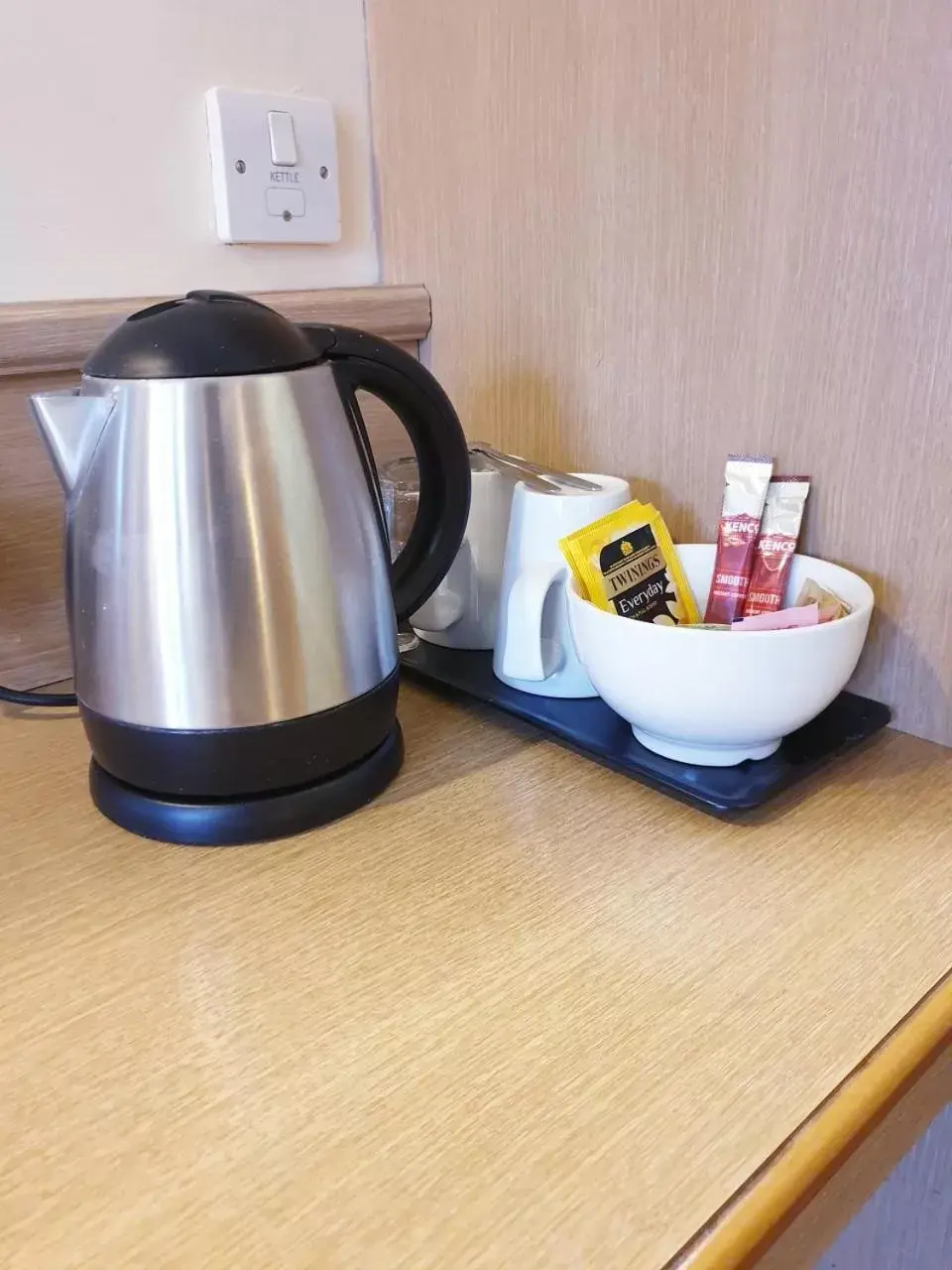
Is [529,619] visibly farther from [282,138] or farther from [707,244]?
[282,138]

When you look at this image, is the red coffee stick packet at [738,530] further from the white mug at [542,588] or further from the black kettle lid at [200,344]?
the black kettle lid at [200,344]

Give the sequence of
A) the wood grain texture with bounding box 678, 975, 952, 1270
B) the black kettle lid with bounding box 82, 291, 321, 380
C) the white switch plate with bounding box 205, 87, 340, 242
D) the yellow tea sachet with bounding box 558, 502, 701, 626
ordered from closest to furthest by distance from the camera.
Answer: the wood grain texture with bounding box 678, 975, 952, 1270 < the black kettle lid with bounding box 82, 291, 321, 380 < the yellow tea sachet with bounding box 558, 502, 701, 626 < the white switch plate with bounding box 205, 87, 340, 242

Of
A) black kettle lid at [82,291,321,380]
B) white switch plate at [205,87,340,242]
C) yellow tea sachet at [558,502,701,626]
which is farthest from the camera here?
white switch plate at [205,87,340,242]

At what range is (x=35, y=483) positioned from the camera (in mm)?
638

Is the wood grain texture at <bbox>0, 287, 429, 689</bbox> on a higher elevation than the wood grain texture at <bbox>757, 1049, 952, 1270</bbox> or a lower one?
higher

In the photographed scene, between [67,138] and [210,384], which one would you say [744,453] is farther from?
[67,138]

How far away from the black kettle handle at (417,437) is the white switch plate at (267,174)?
250 millimetres

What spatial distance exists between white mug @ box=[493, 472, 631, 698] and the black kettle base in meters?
0.13

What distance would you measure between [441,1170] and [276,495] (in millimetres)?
286

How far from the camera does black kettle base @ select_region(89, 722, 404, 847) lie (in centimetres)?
49

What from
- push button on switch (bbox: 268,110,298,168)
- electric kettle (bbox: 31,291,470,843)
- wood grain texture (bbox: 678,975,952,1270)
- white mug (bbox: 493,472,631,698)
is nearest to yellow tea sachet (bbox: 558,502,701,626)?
white mug (bbox: 493,472,631,698)

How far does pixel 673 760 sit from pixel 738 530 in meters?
0.15

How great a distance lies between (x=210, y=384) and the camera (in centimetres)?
44

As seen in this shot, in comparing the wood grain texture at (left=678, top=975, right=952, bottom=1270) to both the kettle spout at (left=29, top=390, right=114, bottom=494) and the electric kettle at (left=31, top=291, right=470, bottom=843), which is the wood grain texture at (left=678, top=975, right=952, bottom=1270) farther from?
the kettle spout at (left=29, top=390, right=114, bottom=494)
